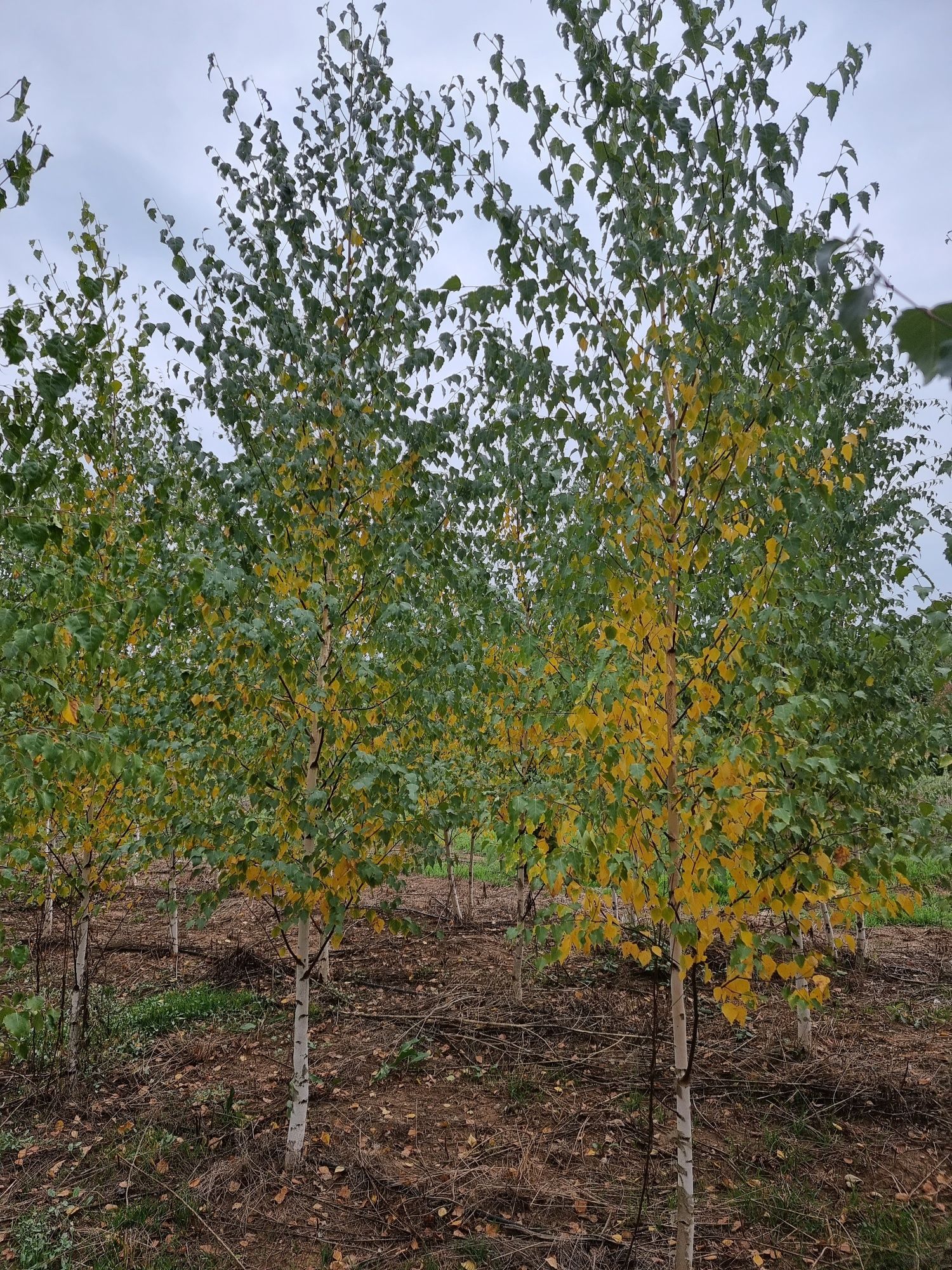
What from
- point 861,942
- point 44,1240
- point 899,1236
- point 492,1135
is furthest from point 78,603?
point 861,942

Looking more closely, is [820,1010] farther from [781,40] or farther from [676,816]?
[781,40]

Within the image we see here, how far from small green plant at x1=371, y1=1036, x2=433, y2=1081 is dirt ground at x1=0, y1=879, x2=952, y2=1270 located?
21 mm

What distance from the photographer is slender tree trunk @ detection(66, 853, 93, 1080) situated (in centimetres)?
590

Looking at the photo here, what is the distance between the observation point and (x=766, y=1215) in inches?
164

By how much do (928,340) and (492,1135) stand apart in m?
5.76

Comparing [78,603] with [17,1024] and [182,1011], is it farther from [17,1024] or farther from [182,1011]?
[182,1011]

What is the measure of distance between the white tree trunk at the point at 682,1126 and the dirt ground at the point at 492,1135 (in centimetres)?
20

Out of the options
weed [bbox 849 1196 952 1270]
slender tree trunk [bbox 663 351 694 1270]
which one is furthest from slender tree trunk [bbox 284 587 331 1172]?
weed [bbox 849 1196 952 1270]

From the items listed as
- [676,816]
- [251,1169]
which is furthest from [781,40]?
[251,1169]

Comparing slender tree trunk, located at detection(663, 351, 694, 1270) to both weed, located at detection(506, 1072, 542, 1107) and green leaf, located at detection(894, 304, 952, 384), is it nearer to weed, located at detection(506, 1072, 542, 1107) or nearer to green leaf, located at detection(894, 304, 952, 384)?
weed, located at detection(506, 1072, 542, 1107)

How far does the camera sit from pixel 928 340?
2.32 ft

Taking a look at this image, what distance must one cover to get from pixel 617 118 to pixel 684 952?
3781mm

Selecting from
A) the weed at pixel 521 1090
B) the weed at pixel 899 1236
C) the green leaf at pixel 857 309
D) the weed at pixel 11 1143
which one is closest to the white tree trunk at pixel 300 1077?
the weed at pixel 521 1090

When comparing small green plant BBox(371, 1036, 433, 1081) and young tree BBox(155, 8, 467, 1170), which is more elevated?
young tree BBox(155, 8, 467, 1170)
